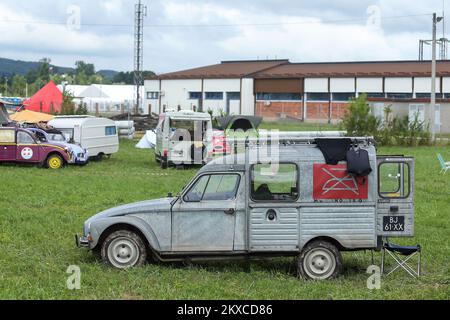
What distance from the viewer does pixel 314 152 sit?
1005 cm

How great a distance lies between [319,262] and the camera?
9.84 metres

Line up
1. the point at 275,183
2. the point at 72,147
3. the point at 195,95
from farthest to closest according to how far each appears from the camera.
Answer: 1. the point at 195,95
2. the point at 72,147
3. the point at 275,183

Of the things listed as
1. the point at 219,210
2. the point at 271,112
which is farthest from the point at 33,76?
the point at 219,210

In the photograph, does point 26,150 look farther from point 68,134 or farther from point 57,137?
point 68,134

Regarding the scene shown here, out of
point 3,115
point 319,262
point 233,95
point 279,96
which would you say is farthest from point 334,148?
point 233,95

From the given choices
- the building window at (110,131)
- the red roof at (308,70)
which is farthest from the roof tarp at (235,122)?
the red roof at (308,70)

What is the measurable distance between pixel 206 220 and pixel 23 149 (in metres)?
17.1

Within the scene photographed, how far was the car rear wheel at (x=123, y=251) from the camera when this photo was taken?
1007 cm

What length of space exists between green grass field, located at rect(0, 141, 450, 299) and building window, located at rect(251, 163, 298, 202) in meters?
1.08

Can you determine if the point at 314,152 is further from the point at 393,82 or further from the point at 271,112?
the point at 271,112

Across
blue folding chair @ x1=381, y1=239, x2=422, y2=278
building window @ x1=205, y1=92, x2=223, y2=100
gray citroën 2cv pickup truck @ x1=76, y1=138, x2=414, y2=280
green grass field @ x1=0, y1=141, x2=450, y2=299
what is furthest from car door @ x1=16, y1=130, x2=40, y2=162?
building window @ x1=205, y1=92, x2=223, y2=100

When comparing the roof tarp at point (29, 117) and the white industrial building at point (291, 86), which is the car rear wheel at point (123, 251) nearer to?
the roof tarp at point (29, 117)

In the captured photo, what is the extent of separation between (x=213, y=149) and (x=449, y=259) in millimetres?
16714

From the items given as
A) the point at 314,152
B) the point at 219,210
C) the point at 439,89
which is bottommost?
the point at 219,210
